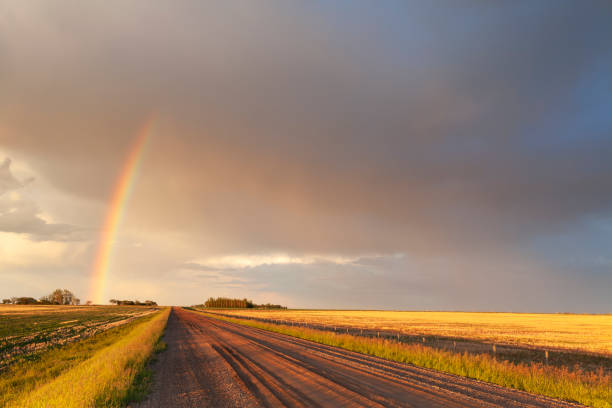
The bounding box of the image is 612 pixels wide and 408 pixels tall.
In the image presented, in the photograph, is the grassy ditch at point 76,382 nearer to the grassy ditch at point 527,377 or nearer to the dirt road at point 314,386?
the dirt road at point 314,386

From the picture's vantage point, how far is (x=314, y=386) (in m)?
10.6

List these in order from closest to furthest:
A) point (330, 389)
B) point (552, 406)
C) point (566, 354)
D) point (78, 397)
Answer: point (78, 397), point (552, 406), point (330, 389), point (566, 354)

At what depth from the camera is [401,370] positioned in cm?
1385

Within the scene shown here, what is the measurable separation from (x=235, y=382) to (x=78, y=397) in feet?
15.2

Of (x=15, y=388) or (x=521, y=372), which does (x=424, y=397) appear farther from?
(x=15, y=388)

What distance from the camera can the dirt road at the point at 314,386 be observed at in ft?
30.3

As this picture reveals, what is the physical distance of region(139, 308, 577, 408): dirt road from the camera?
9.24m

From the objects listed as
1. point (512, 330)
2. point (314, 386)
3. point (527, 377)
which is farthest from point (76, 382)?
point (512, 330)

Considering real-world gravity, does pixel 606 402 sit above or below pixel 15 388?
above

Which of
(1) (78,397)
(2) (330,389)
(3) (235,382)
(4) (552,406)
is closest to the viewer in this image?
(1) (78,397)

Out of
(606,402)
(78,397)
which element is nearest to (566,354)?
(606,402)

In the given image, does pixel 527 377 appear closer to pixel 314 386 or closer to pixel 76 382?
pixel 314 386

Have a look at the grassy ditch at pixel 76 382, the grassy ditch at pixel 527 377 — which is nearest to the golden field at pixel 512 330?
the grassy ditch at pixel 527 377

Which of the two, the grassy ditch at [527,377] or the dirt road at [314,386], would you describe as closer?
the dirt road at [314,386]
